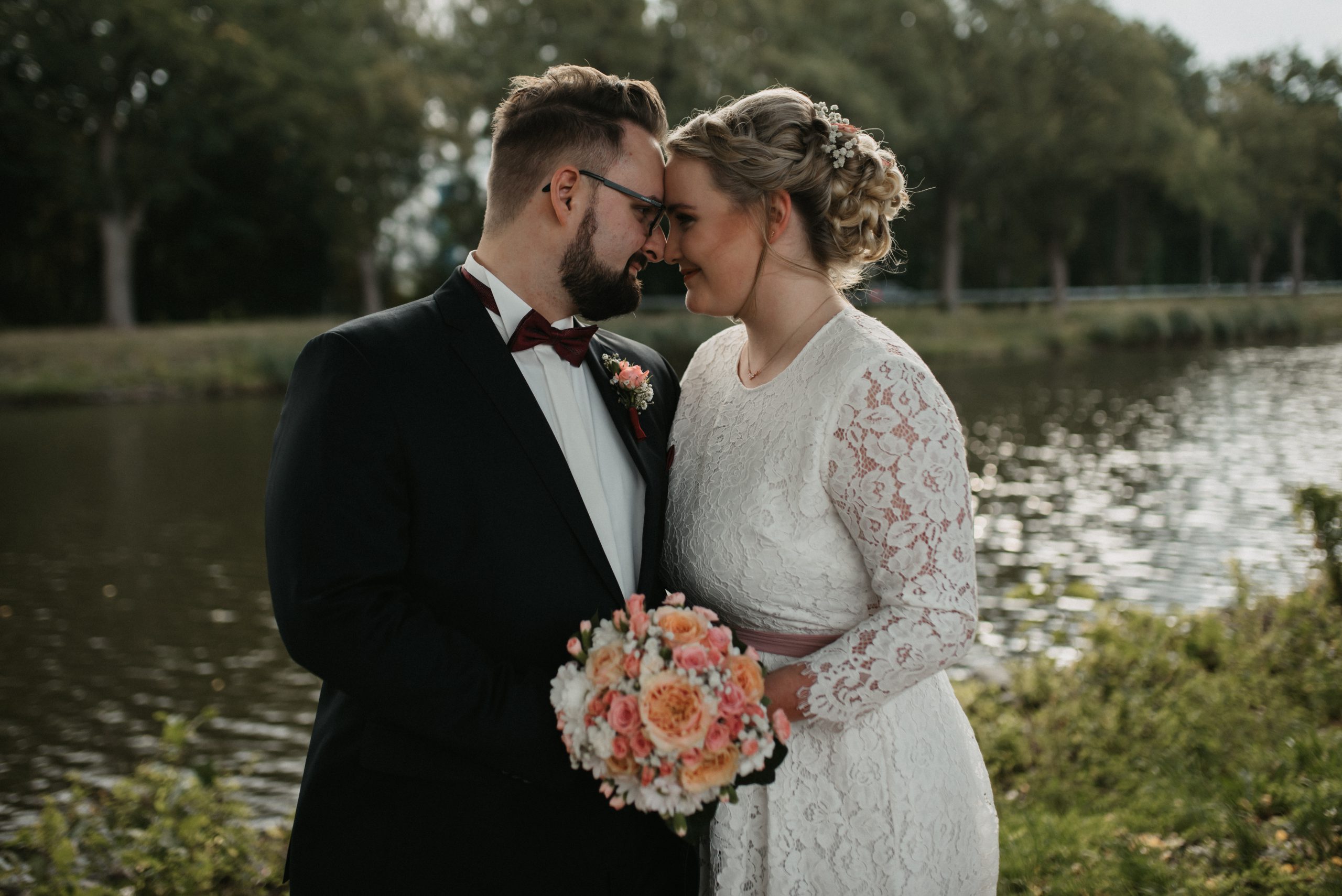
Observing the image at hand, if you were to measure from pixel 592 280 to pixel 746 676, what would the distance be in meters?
1.08

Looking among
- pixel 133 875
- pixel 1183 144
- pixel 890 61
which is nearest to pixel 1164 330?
pixel 1183 144

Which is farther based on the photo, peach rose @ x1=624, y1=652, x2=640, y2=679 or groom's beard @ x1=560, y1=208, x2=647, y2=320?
groom's beard @ x1=560, y1=208, x2=647, y2=320

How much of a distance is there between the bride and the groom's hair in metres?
0.20

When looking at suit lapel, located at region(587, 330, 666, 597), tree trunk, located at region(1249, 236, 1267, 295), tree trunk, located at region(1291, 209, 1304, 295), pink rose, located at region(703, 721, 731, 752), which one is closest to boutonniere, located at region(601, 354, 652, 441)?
suit lapel, located at region(587, 330, 666, 597)

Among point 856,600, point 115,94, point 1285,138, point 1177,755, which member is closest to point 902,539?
point 856,600

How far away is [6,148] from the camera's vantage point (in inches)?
1145

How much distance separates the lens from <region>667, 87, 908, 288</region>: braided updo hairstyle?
8.82ft

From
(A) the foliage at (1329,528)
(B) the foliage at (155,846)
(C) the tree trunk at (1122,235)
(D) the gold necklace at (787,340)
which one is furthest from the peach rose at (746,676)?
(C) the tree trunk at (1122,235)

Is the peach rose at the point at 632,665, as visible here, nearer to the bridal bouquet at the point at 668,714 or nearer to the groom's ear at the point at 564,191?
the bridal bouquet at the point at 668,714

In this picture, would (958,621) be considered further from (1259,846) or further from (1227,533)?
(1227,533)

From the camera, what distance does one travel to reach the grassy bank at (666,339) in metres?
24.0

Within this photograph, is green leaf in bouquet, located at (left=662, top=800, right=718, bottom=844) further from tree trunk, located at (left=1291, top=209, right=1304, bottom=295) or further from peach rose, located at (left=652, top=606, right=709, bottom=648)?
tree trunk, located at (left=1291, top=209, right=1304, bottom=295)

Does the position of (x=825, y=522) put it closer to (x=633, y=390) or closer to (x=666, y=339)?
(x=633, y=390)

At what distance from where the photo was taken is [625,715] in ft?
7.01
